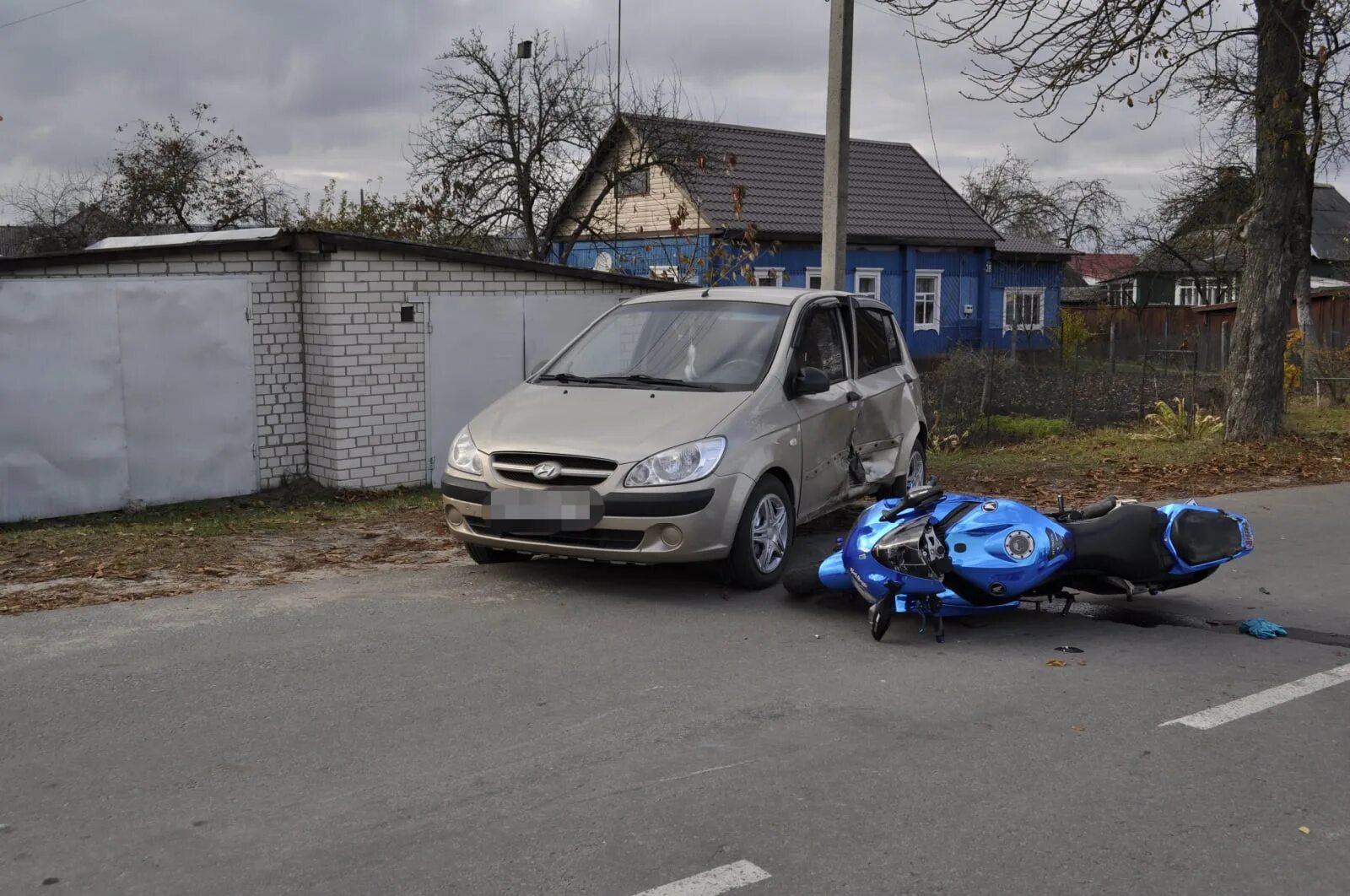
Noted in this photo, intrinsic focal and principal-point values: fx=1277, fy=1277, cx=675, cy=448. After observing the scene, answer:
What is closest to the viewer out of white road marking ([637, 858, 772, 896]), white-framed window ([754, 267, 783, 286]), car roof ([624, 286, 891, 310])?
white road marking ([637, 858, 772, 896])

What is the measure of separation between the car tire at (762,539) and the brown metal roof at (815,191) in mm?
21487

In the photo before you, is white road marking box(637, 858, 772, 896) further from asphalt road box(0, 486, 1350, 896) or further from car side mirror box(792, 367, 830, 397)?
car side mirror box(792, 367, 830, 397)

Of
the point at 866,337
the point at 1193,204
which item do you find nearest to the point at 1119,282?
the point at 1193,204

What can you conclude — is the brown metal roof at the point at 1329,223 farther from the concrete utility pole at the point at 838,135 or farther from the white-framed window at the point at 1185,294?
the concrete utility pole at the point at 838,135

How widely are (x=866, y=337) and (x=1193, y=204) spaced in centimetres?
2851

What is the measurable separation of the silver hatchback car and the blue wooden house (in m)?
17.3

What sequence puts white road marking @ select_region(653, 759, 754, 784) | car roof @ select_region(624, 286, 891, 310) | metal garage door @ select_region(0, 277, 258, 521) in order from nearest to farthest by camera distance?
white road marking @ select_region(653, 759, 754, 784) → car roof @ select_region(624, 286, 891, 310) → metal garage door @ select_region(0, 277, 258, 521)

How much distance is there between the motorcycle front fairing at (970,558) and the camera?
20.6 ft

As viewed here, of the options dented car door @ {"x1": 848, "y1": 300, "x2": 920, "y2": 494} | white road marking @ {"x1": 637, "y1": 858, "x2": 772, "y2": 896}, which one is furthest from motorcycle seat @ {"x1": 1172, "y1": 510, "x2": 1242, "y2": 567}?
white road marking @ {"x1": 637, "y1": 858, "x2": 772, "y2": 896}

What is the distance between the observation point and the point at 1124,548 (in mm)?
6531

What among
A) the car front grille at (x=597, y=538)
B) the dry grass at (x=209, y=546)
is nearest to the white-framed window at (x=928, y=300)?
the dry grass at (x=209, y=546)

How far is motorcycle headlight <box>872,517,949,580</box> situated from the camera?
621 cm

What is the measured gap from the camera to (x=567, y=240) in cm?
2477

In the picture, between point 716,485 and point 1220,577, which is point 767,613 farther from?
point 1220,577
